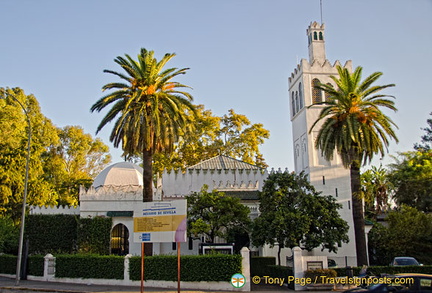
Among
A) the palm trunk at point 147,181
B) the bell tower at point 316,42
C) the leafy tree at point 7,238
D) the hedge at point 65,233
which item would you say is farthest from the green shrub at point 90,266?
the bell tower at point 316,42

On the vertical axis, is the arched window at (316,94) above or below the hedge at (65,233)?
above

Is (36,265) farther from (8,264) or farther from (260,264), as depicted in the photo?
(260,264)

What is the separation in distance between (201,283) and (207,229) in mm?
6015

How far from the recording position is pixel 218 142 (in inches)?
2071

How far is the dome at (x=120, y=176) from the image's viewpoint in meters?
37.2

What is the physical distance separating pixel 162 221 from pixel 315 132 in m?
20.3

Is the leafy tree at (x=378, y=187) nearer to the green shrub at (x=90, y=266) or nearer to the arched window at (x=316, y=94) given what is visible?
the arched window at (x=316, y=94)

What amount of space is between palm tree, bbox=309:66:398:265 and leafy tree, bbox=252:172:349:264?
161 cm

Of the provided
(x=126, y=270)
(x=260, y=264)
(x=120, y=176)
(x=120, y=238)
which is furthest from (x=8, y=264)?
(x=260, y=264)

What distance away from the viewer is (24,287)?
23.7 meters

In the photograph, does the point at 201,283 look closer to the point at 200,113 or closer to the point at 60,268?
the point at 60,268

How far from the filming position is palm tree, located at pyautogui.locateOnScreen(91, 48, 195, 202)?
91.8ft

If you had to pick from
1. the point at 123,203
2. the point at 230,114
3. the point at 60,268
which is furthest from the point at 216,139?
the point at 60,268

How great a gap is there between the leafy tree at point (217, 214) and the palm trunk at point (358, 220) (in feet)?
23.0
